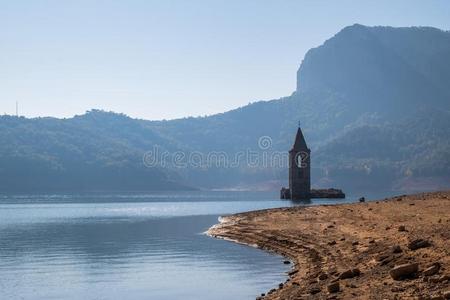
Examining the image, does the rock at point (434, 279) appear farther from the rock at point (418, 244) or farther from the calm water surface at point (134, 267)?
the calm water surface at point (134, 267)

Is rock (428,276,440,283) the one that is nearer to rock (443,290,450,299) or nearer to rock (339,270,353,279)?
rock (443,290,450,299)

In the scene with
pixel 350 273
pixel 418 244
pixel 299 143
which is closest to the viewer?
pixel 350 273

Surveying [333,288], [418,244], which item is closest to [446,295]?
[333,288]

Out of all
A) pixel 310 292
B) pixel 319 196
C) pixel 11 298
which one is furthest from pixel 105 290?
pixel 319 196

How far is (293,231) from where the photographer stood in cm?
4975

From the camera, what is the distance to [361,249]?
107 feet

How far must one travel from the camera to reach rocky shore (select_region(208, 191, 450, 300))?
71.5 ft

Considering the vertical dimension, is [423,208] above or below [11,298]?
above

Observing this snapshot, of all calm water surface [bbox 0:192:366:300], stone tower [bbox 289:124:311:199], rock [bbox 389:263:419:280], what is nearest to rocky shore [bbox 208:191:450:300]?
rock [bbox 389:263:419:280]

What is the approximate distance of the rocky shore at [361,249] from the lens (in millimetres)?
21800

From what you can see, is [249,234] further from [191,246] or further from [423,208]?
[423,208]

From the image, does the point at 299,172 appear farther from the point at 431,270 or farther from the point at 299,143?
the point at 431,270

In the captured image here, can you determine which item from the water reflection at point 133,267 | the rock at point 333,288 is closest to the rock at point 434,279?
the rock at point 333,288

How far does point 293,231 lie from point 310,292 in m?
25.4
